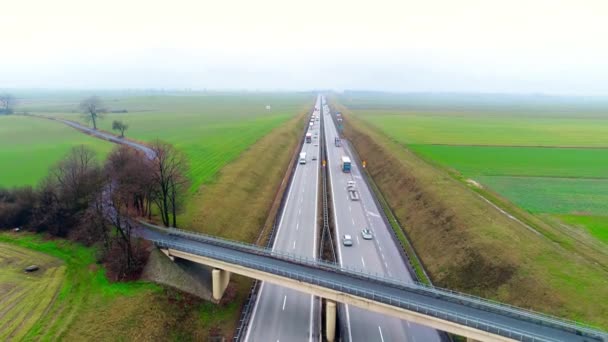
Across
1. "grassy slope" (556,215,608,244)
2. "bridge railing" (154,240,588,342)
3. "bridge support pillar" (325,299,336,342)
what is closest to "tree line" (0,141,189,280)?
"bridge railing" (154,240,588,342)

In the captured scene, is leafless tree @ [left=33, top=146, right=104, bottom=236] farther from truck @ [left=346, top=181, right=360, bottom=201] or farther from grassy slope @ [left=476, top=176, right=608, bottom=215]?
grassy slope @ [left=476, top=176, right=608, bottom=215]

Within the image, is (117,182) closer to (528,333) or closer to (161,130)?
(528,333)

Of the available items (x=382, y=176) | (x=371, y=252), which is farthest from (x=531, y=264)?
(x=382, y=176)

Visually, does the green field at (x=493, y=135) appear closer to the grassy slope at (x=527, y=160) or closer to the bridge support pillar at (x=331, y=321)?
the grassy slope at (x=527, y=160)

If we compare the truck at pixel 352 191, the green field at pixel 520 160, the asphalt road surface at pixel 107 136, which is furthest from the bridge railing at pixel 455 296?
the asphalt road surface at pixel 107 136

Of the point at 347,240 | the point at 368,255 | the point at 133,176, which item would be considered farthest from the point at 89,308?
the point at 368,255

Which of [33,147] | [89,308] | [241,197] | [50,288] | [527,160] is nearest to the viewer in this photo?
[89,308]

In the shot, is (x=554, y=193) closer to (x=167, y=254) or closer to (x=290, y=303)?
(x=290, y=303)
